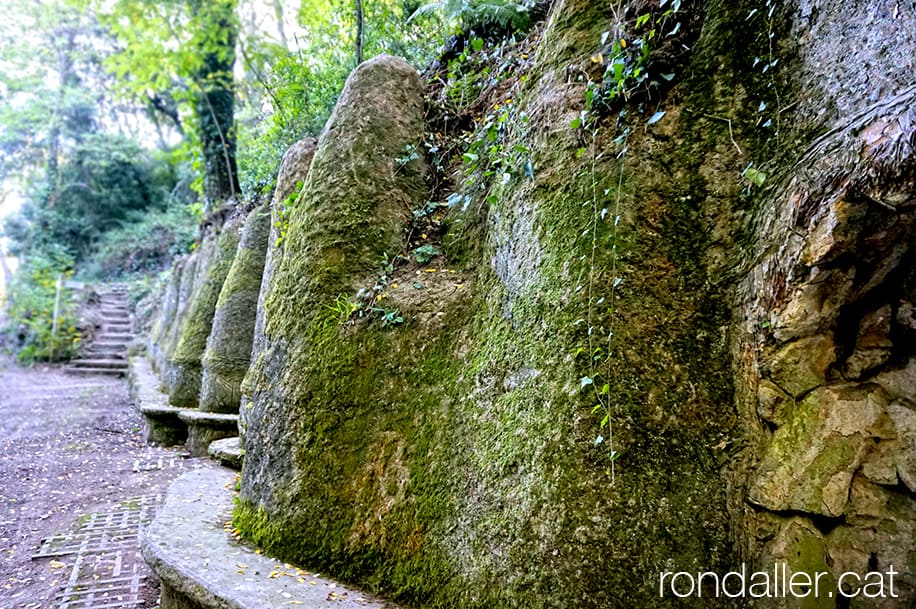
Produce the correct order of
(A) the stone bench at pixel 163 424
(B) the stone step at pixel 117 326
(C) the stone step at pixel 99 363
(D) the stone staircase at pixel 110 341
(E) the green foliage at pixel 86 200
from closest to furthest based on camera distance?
(A) the stone bench at pixel 163 424, (D) the stone staircase at pixel 110 341, (C) the stone step at pixel 99 363, (B) the stone step at pixel 117 326, (E) the green foliage at pixel 86 200

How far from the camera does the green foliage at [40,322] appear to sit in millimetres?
14156

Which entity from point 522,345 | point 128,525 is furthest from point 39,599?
point 522,345

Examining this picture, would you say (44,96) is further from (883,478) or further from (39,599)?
(883,478)

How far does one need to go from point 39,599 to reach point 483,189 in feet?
11.7

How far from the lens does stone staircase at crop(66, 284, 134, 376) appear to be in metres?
13.6

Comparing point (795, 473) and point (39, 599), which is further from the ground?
point (795, 473)

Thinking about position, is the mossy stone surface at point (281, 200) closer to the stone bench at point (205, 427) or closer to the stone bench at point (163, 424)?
the stone bench at point (205, 427)

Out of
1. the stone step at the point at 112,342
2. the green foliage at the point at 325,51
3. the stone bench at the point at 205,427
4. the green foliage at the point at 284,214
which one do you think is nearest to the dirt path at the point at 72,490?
the stone bench at the point at 205,427

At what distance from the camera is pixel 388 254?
112 inches

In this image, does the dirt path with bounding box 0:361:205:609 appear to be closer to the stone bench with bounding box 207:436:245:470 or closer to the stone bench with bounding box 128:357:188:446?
the stone bench with bounding box 128:357:188:446

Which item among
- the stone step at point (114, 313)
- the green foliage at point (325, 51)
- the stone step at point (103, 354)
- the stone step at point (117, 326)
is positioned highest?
the green foliage at point (325, 51)

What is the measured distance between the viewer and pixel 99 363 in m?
13.9

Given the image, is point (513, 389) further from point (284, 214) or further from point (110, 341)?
point (110, 341)

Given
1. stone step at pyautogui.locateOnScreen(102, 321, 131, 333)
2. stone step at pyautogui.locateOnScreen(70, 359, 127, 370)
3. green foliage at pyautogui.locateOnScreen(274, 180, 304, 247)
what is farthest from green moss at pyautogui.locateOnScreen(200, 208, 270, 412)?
stone step at pyautogui.locateOnScreen(102, 321, 131, 333)
